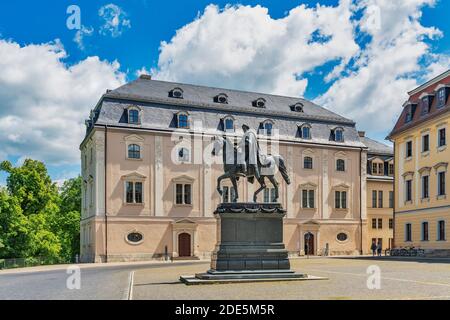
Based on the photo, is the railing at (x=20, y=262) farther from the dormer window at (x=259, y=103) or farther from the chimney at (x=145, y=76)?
the dormer window at (x=259, y=103)

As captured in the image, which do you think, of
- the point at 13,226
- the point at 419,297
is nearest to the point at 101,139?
the point at 13,226

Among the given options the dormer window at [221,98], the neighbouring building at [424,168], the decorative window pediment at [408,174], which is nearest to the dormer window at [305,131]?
the dormer window at [221,98]

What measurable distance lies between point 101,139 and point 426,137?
27.9 metres

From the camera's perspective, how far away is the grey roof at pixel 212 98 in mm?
50344

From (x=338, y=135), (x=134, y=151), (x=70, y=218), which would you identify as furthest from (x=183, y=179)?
(x=70, y=218)

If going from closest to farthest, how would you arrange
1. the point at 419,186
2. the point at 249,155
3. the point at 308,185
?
the point at 249,155, the point at 419,186, the point at 308,185

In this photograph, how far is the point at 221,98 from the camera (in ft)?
180

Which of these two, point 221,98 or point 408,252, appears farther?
point 221,98

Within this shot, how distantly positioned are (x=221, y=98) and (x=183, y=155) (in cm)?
819

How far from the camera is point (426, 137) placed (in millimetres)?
46281

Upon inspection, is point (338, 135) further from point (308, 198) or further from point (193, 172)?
point (193, 172)

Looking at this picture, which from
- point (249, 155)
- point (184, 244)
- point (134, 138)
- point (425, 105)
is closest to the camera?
point (249, 155)
